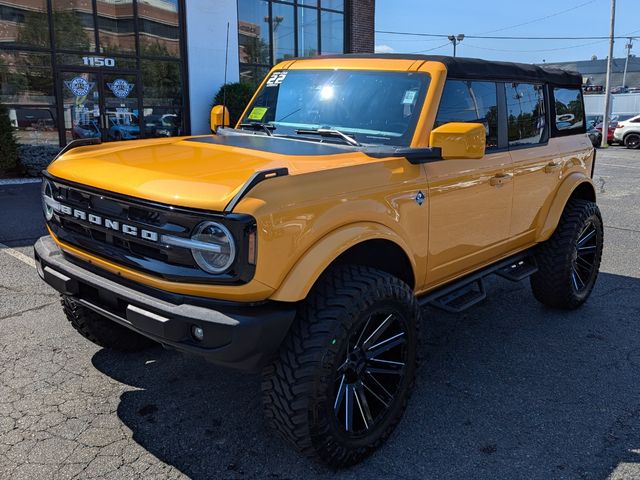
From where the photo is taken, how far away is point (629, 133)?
25000 millimetres

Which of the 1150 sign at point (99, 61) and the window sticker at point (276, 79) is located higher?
the 1150 sign at point (99, 61)

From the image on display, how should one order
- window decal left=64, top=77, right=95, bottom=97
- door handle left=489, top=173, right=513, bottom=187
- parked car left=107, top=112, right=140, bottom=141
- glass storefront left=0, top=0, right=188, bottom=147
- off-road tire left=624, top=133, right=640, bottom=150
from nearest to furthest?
door handle left=489, top=173, right=513, bottom=187
glass storefront left=0, top=0, right=188, bottom=147
window decal left=64, top=77, right=95, bottom=97
parked car left=107, top=112, right=140, bottom=141
off-road tire left=624, top=133, right=640, bottom=150

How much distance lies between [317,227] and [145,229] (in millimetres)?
765

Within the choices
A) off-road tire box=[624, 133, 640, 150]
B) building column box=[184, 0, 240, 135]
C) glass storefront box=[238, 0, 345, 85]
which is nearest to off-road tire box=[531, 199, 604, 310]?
building column box=[184, 0, 240, 135]

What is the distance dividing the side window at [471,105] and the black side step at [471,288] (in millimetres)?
871

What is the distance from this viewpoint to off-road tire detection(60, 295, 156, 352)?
11.9 feet

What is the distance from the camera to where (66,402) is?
3.29 meters

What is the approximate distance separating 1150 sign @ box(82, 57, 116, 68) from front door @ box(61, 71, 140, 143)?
18 centimetres

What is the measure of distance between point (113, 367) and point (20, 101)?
10.3 meters

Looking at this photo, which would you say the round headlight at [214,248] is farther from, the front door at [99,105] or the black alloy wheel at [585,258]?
the front door at [99,105]

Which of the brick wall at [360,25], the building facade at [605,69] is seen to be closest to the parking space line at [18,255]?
the brick wall at [360,25]

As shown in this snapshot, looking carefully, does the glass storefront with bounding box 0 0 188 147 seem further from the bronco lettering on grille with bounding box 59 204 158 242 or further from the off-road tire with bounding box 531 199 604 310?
the off-road tire with bounding box 531 199 604 310

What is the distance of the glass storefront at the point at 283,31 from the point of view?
1556cm

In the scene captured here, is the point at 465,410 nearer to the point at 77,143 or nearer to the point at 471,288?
the point at 471,288
